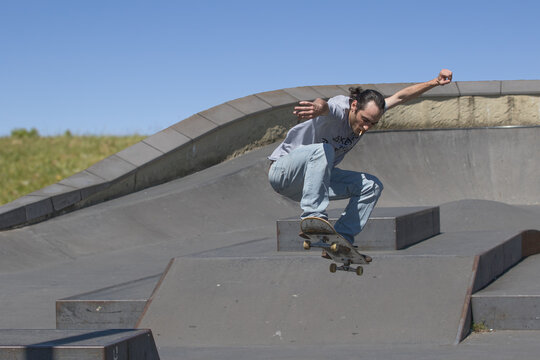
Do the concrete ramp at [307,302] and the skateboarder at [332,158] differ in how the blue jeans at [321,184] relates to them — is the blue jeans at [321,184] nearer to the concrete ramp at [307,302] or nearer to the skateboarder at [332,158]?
the skateboarder at [332,158]

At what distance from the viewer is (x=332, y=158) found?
5.22m

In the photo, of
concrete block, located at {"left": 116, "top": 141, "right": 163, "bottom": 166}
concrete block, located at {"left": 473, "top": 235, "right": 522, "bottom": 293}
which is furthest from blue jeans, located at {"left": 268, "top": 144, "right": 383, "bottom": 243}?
concrete block, located at {"left": 116, "top": 141, "right": 163, "bottom": 166}

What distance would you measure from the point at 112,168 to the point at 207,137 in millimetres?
2277

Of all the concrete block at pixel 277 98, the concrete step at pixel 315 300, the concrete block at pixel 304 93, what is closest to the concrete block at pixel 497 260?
the concrete step at pixel 315 300

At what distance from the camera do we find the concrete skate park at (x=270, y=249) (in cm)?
614

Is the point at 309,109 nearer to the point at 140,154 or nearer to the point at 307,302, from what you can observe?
→ the point at 307,302

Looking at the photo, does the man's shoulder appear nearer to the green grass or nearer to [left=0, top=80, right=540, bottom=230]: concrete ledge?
[left=0, top=80, right=540, bottom=230]: concrete ledge

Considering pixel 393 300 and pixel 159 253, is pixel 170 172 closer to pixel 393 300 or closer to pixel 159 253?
pixel 159 253

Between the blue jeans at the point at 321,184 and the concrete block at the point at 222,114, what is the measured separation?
9481 millimetres

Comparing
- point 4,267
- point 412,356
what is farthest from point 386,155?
point 412,356

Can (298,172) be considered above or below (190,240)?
above

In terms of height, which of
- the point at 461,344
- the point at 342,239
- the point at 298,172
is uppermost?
the point at 298,172

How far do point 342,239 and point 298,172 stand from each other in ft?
1.98

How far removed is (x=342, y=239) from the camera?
5.31 m
